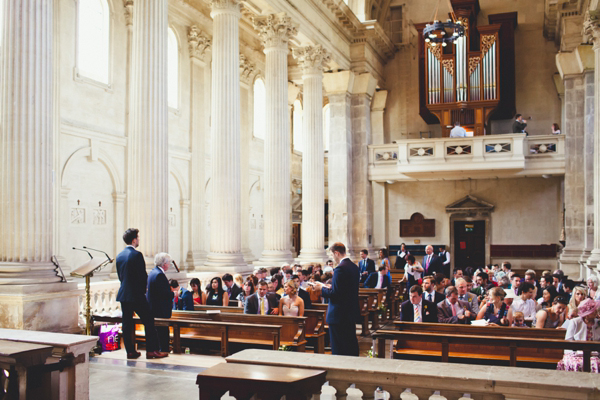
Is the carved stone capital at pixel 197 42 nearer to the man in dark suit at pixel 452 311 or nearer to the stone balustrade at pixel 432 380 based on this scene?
the man in dark suit at pixel 452 311

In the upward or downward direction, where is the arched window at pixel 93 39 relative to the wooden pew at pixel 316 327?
upward

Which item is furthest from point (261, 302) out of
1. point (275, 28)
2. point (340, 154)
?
point (340, 154)

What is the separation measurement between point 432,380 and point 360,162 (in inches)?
857

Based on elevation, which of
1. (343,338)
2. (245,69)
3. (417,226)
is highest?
(245,69)

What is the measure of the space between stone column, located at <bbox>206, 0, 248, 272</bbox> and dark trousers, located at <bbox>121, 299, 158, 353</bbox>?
6954mm

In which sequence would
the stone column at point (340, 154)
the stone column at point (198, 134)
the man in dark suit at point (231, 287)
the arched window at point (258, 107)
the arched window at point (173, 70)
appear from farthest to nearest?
the arched window at point (258, 107) < the stone column at point (340, 154) < the stone column at point (198, 134) < the arched window at point (173, 70) < the man in dark suit at point (231, 287)

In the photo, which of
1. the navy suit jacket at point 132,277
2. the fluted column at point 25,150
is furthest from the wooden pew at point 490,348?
the fluted column at point 25,150

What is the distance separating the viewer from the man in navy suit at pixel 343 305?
24.0 feet

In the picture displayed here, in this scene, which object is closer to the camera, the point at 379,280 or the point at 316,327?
the point at 316,327

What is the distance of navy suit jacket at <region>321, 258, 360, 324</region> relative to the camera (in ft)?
23.9

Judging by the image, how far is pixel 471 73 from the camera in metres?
24.0

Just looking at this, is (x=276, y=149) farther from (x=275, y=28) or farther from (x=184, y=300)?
(x=184, y=300)

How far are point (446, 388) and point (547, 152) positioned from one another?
20311 millimetres

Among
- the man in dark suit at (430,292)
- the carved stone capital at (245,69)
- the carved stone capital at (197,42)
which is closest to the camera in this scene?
the man in dark suit at (430,292)
